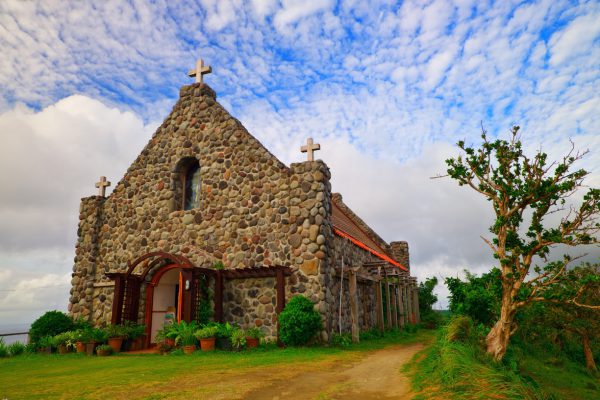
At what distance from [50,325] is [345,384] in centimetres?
1264

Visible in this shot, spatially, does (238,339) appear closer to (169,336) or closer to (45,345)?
(169,336)

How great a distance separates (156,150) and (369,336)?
11.0 meters

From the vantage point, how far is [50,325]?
592 inches

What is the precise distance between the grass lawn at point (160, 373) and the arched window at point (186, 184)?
593 cm

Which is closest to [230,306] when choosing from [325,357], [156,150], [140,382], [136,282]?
[136,282]

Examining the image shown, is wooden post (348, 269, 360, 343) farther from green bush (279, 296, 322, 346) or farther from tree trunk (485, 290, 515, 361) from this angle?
tree trunk (485, 290, 515, 361)

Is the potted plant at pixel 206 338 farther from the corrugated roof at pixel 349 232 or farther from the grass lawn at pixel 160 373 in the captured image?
the corrugated roof at pixel 349 232

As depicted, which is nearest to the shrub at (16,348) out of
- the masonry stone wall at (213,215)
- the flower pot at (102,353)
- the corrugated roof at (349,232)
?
the masonry stone wall at (213,215)

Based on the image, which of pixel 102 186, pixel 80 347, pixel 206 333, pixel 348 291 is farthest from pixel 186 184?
pixel 348 291

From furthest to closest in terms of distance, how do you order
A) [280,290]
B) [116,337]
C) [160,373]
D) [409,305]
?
[409,305], [116,337], [280,290], [160,373]

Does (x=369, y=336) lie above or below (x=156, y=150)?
below

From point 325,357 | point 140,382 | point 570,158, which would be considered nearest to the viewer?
point 140,382

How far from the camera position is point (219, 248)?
14.6 metres

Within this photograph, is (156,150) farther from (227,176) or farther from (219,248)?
(219,248)
